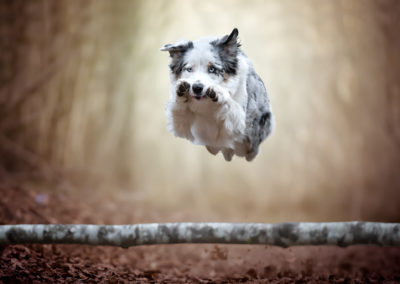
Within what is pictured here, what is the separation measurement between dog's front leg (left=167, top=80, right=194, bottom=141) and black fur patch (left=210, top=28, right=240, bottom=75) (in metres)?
0.38

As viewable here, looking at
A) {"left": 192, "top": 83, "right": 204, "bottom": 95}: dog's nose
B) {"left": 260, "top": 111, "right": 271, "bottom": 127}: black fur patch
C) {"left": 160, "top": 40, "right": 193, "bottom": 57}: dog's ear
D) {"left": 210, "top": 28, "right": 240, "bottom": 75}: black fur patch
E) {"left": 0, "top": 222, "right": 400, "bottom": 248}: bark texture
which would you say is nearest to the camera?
{"left": 192, "top": 83, "right": 204, "bottom": 95}: dog's nose

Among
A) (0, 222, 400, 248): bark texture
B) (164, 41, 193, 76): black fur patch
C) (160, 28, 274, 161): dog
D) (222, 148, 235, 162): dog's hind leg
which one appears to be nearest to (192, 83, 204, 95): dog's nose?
(160, 28, 274, 161): dog

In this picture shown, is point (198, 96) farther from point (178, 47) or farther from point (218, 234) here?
point (218, 234)

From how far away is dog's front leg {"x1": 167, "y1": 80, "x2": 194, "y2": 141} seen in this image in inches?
119

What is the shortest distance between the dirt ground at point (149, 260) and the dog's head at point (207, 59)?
293 centimetres

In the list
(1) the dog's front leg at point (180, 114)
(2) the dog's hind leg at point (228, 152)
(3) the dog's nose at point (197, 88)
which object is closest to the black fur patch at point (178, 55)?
(1) the dog's front leg at point (180, 114)

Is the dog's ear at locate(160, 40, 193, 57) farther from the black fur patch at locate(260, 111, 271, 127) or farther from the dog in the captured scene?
the black fur patch at locate(260, 111, 271, 127)

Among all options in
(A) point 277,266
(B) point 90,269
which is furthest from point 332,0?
(B) point 90,269

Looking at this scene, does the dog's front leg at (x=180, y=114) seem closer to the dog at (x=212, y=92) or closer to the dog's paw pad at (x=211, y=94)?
the dog at (x=212, y=92)

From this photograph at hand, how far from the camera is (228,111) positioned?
124 inches

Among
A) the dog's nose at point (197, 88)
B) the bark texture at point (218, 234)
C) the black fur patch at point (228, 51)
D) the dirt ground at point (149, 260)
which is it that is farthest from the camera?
the dirt ground at point (149, 260)

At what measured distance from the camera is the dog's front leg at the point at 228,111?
3.01 meters

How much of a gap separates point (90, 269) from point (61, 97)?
6.50m

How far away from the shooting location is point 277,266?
22.0 ft
